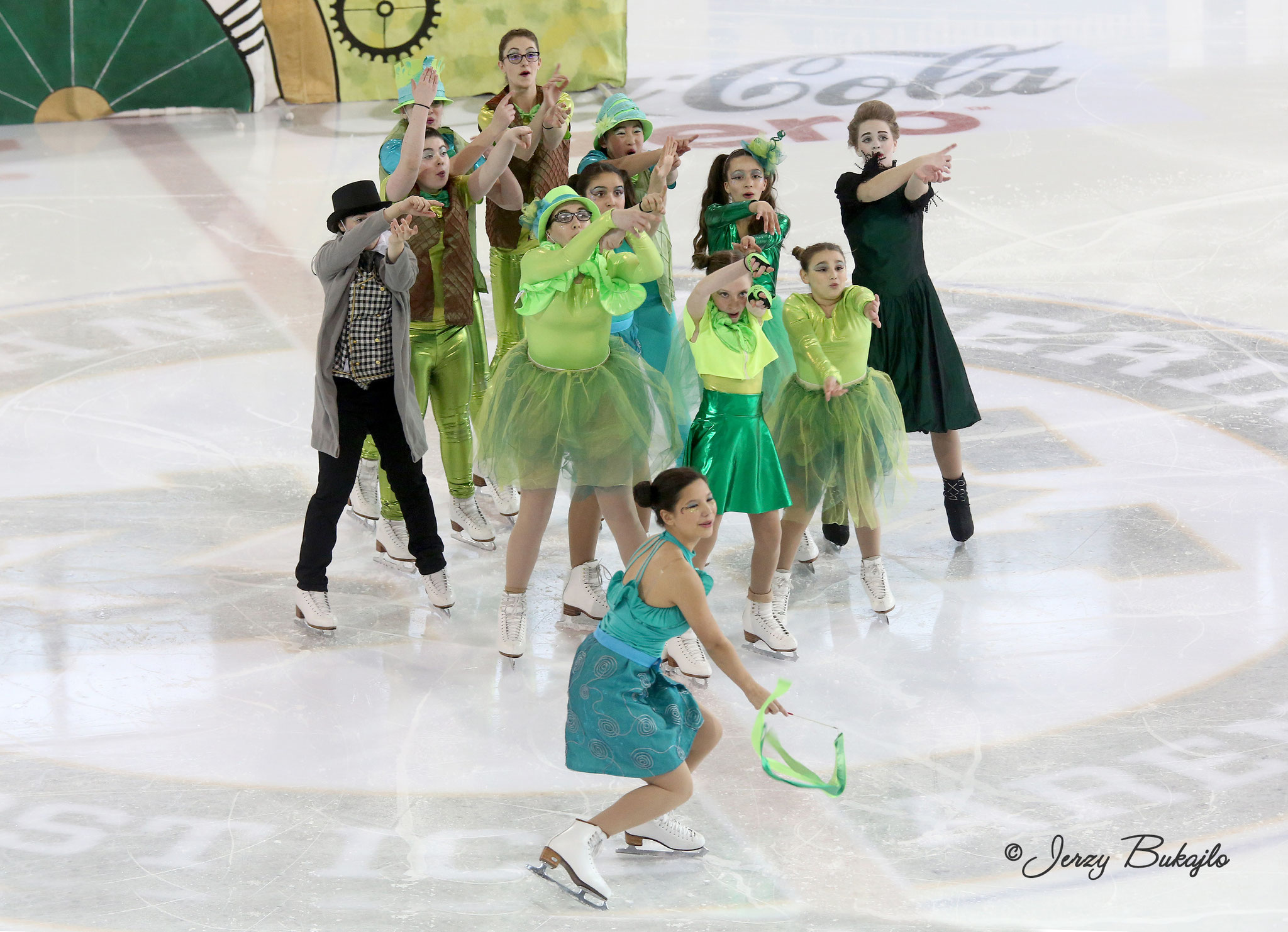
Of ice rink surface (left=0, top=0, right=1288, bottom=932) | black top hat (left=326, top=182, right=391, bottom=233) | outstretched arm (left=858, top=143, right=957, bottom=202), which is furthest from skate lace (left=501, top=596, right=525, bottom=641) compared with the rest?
outstretched arm (left=858, top=143, right=957, bottom=202)

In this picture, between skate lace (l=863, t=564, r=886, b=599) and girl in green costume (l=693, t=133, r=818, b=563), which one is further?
girl in green costume (l=693, t=133, r=818, b=563)

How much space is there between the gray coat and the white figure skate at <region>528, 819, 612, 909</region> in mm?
1525

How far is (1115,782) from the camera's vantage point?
3721 millimetres

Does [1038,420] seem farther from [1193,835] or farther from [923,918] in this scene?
[923,918]

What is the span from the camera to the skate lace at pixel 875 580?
15.4ft

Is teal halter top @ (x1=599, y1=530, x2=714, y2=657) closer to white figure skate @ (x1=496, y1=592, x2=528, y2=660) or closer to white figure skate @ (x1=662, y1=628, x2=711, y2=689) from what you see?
white figure skate @ (x1=662, y1=628, x2=711, y2=689)

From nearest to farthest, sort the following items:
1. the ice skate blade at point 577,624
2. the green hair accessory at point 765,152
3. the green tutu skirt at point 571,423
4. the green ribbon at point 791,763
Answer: the green ribbon at point 791,763 → the green tutu skirt at point 571,423 → the ice skate blade at point 577,624 → the green hair accessory at point 765,152

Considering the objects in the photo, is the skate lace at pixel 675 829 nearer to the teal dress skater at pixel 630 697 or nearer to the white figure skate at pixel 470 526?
the teal dress skater at pixel 630 697

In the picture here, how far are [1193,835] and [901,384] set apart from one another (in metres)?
2.01

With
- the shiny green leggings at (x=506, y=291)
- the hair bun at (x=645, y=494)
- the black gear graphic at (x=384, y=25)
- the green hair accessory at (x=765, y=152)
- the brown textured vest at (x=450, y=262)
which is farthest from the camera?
the black gear graphic at (x=384, y=25)

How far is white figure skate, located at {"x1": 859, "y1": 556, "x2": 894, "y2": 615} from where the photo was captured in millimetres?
4688

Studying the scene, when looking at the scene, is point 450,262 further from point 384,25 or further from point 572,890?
point 384,25

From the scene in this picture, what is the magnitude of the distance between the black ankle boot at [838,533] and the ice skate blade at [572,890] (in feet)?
6.83

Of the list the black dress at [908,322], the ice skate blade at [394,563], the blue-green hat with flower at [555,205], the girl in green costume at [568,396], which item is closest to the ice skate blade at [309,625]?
the ice skate blade at [394,563]
